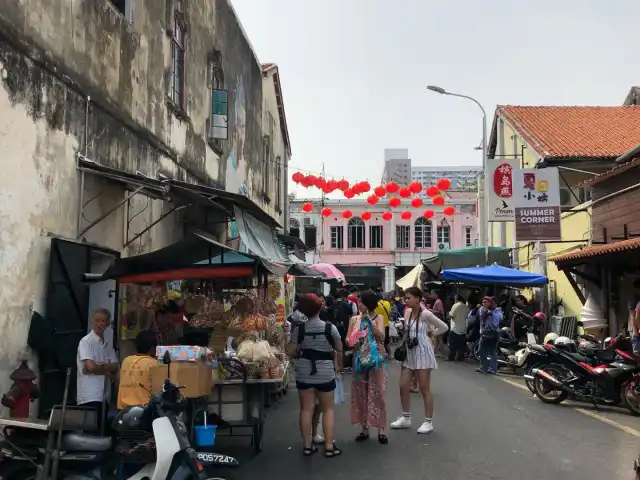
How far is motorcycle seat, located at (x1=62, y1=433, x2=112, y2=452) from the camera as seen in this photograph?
517cm

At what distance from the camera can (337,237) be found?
47.3m

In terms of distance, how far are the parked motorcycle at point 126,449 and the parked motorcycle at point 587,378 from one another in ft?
22.8

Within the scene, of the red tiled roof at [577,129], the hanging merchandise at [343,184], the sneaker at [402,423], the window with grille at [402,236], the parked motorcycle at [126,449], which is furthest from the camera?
the window with grille at [402,236]

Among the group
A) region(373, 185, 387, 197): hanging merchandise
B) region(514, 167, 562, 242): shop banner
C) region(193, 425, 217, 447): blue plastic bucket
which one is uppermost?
region(373, 185, 387, 197): hanging merchandise

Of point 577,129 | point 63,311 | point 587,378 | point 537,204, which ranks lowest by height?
point 587,378

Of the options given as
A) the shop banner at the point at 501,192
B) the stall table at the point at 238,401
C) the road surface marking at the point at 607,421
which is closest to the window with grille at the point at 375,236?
the shop banner at the point at 501,192

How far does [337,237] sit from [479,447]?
130 ft

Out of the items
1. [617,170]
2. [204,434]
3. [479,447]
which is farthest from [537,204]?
[204,434]

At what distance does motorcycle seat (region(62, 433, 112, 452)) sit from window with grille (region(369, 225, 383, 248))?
42277 mm

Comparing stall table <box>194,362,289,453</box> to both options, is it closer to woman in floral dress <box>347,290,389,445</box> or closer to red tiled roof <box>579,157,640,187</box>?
woman in floral dress <box>347,290,389,445</box>

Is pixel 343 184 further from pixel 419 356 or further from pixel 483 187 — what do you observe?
pixel 419 356

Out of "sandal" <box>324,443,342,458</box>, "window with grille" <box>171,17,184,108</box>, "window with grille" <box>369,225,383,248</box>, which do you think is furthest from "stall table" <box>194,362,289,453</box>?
"window with grille" <box>369,225,383,248</box>

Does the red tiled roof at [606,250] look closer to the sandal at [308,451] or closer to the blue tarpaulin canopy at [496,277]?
the blue tarpaulin canopy at [496,277]

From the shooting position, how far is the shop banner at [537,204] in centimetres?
1689
